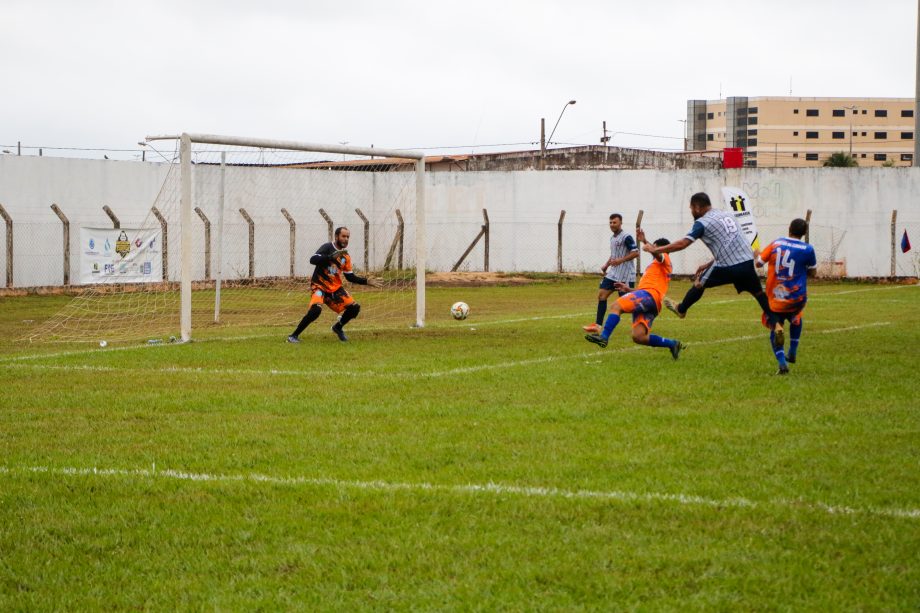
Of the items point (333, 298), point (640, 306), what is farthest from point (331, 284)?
point (640, 306)

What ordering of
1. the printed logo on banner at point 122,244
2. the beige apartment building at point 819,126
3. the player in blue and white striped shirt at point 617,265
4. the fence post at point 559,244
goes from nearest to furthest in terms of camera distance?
the player in blue and white striped shirt at point 617,265 < the printed logo on banner at point 122,244 < the fence post at point 559,244 < the beige apartment building at point 819,126

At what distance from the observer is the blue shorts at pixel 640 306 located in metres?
12.6

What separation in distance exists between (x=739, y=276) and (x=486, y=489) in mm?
7810

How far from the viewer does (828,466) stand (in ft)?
22.6

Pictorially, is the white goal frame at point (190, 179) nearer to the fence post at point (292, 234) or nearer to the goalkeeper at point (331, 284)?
the goalkeeper at point (331, 284)

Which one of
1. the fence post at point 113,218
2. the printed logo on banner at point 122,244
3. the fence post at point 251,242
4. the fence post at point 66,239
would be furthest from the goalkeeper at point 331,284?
the fence post at point 251,242

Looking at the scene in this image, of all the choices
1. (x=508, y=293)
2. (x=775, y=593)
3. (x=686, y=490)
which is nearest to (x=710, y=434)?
(x=686, y=490)

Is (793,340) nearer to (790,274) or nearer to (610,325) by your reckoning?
(790,274)

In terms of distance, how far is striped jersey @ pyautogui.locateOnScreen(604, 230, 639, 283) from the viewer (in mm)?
16797

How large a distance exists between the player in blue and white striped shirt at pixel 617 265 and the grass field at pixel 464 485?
3.91 metres

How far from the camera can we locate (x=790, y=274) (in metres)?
11.6

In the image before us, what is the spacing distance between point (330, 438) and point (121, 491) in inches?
75.6

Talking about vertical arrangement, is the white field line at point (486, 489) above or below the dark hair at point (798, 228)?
below

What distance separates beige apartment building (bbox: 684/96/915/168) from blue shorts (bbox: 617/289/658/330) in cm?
10478
